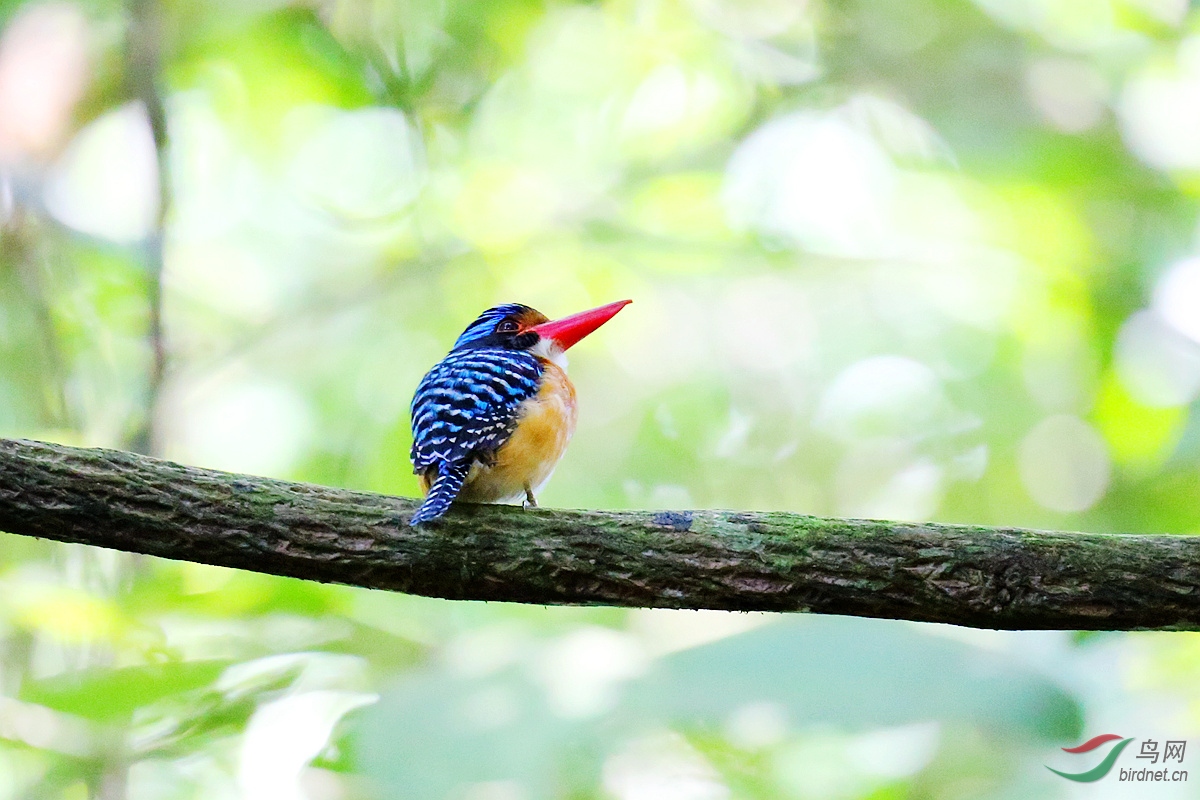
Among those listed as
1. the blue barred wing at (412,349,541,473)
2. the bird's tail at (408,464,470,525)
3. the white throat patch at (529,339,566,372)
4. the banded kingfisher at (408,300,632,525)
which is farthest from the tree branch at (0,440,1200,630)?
the white throat patch at (529,339,566,372)

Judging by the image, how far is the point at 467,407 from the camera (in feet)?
9.16

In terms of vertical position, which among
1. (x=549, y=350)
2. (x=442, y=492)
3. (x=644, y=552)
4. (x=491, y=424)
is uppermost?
(x=549, y=350)

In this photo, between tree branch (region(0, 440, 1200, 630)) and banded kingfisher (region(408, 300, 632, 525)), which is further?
banded kingfisher (region(408, 300, 632, 525))

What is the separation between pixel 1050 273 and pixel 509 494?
12.8ft

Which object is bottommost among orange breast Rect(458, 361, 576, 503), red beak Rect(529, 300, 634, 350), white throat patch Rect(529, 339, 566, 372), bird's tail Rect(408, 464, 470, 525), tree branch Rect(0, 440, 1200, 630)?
tree branch Rect(0, 440, 1200, 630)

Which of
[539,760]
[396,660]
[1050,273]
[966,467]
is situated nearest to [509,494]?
[539,760]

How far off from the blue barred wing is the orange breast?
0.04 metres

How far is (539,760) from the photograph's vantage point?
3.28m

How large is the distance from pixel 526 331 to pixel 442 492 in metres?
1.25

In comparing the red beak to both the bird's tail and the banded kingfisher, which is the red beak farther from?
the bird's tail

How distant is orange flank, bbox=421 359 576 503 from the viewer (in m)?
2.86

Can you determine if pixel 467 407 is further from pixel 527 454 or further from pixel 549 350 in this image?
pixel 549 350

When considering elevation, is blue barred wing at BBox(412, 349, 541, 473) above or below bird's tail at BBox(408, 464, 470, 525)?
above

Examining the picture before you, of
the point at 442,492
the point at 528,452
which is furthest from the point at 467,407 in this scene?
the point at 442,492
